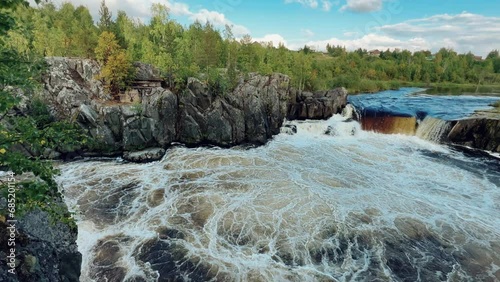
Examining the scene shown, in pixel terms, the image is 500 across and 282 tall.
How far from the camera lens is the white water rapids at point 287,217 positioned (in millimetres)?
14586

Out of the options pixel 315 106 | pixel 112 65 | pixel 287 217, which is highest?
pixel 112 65

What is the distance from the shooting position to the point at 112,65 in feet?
107

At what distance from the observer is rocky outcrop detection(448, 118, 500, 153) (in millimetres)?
32250

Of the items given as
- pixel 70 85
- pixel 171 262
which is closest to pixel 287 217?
pixel 171 262

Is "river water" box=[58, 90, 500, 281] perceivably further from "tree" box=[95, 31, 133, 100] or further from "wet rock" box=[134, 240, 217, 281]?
"tree" box=[95, 31, 133, 100]

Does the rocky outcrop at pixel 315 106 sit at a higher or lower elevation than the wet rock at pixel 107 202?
higher

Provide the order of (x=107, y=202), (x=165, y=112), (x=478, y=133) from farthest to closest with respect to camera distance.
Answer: (x=478, y=133)
(x=165, y=112)
(x=107, y=202)

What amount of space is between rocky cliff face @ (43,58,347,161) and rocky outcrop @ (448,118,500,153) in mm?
22299

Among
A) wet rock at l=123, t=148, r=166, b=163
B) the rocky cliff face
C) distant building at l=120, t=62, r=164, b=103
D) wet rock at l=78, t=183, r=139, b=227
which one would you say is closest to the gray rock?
the rocky cliff face

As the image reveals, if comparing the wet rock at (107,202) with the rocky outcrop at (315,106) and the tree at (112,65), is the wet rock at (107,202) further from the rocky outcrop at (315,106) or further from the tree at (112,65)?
the rocky outcrop at (315,106)

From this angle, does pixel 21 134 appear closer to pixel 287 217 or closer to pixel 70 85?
pixel 287 217

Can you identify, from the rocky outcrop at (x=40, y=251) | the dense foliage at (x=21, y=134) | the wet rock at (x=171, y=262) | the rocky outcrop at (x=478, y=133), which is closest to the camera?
the dense foliage at (x=21, y=134)

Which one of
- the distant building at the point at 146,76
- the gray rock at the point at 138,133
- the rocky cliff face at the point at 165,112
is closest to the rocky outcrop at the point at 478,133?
the rocky cliff face at the point at 165,112

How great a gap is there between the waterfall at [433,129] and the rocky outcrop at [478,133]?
83cm
